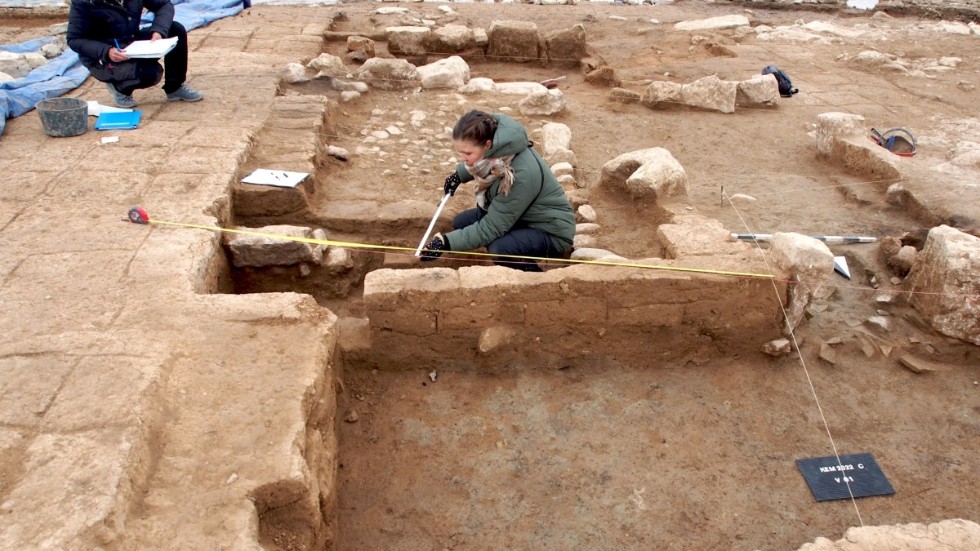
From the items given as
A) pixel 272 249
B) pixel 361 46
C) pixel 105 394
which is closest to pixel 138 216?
pixel 272 249

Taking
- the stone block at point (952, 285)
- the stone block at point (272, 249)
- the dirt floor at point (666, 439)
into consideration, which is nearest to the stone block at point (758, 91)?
the dirt floor at point (666, 439)

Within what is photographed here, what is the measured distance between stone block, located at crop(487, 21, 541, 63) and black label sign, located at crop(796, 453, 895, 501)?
767cm

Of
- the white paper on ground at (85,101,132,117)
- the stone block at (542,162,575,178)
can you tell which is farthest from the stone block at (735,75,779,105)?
the white paper on ground at (85,101,132,117)

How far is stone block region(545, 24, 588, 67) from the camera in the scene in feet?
31.6

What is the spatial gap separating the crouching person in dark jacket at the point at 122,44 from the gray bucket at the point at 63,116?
1.77 feet

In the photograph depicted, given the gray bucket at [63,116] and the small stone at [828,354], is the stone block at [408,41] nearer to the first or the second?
the gray bucket at [63,116]

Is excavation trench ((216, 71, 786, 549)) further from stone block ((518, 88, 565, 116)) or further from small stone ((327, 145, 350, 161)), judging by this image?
stone block ((518, 88, 565, 116))

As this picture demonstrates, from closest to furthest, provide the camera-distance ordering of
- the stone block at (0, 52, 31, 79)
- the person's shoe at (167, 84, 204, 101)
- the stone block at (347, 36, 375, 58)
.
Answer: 1. the person's shoe at (167, 84, 204, 101)
2. the stone block at (0, 52, 31, 79)
3. the stone block at (347, 36, 375, 58)

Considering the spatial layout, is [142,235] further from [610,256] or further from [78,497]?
[610,256]

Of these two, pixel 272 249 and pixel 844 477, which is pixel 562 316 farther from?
pixel 272 249

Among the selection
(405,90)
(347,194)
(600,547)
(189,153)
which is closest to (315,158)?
(347,194)

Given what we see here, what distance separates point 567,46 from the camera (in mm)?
9664

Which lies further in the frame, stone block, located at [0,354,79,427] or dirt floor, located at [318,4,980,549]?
dirt floor, located at [318,4,980,549]

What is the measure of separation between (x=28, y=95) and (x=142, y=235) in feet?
10.6
